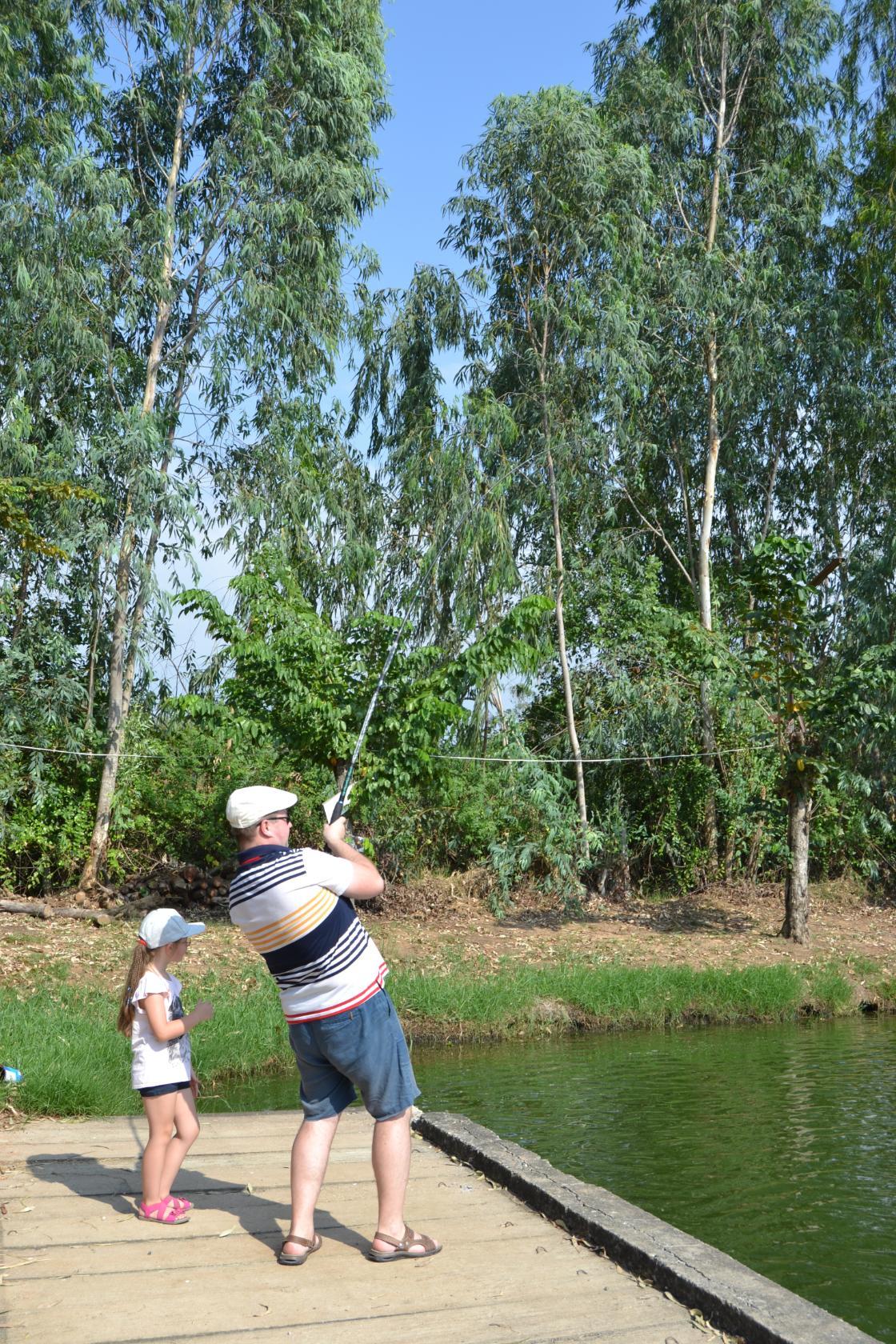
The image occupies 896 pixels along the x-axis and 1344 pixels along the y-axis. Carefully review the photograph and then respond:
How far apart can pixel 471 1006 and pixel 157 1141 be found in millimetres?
9853

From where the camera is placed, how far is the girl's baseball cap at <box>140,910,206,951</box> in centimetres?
506

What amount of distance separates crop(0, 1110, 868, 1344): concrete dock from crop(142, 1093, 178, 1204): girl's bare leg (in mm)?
119

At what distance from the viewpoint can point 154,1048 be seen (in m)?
5.02

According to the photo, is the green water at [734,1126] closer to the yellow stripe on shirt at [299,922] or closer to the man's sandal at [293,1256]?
the man's sandal at [293,1256]

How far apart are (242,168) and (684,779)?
41.9ft

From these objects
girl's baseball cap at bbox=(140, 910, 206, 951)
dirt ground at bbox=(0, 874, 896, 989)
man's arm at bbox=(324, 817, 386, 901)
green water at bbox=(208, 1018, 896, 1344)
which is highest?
man's arm at bbox=(324, 817, 386, 901)

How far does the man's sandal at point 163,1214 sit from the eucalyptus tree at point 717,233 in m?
19.6

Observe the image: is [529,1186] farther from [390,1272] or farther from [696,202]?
[696,202]

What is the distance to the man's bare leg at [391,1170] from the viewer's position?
167 inches

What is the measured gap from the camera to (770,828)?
22.5 meters

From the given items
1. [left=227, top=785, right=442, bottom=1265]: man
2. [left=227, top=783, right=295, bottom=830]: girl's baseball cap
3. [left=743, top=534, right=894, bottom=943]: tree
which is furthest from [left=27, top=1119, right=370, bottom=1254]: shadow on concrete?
[left=743, top=534, right=894, bottom=943]: tree

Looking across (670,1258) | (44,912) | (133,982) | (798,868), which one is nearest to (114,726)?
(44,912)

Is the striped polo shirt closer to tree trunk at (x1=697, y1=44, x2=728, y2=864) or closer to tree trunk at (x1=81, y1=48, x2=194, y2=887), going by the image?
tree trunk at (x1=81, y1=48, x2=194, y2=887)

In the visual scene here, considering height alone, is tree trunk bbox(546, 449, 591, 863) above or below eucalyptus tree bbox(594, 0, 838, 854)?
below
